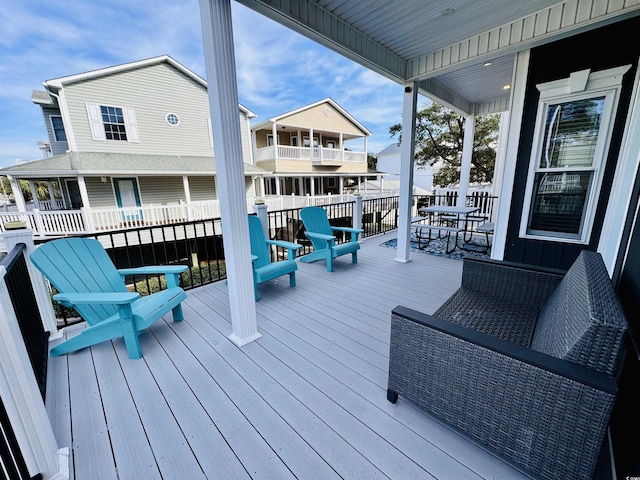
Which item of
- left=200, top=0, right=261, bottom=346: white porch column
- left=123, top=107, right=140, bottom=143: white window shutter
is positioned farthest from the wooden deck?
left=123, top=107, right=140, bottom=143: white window shutter

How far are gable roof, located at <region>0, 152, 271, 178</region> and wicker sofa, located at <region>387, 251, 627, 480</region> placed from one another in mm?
8169

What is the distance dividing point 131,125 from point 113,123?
50 centimetres

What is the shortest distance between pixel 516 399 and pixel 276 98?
25.3 m

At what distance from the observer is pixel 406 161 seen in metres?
4.12

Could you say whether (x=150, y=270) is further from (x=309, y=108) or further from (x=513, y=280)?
(x=309, y=108)

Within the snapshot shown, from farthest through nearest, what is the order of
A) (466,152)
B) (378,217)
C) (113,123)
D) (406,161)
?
(113,123) < (378,217) < (466,152) < (406,161)

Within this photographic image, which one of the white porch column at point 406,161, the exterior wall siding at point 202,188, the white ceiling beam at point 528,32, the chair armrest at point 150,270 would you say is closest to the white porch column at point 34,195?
the exterior wall siding at point 202,188

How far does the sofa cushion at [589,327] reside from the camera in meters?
0.93

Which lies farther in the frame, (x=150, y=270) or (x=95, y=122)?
(x=95, y=122)

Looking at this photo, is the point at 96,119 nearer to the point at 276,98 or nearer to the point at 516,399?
the point at 516,399

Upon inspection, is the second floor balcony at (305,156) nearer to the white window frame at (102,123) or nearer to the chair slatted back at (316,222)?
the white window frame at (102,123)

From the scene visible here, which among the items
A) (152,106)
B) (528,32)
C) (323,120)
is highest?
(323,120)

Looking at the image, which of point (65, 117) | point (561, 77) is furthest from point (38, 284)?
point (65, 117)

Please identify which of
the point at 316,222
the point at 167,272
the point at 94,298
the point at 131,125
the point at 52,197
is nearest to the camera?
the point at 94,298
